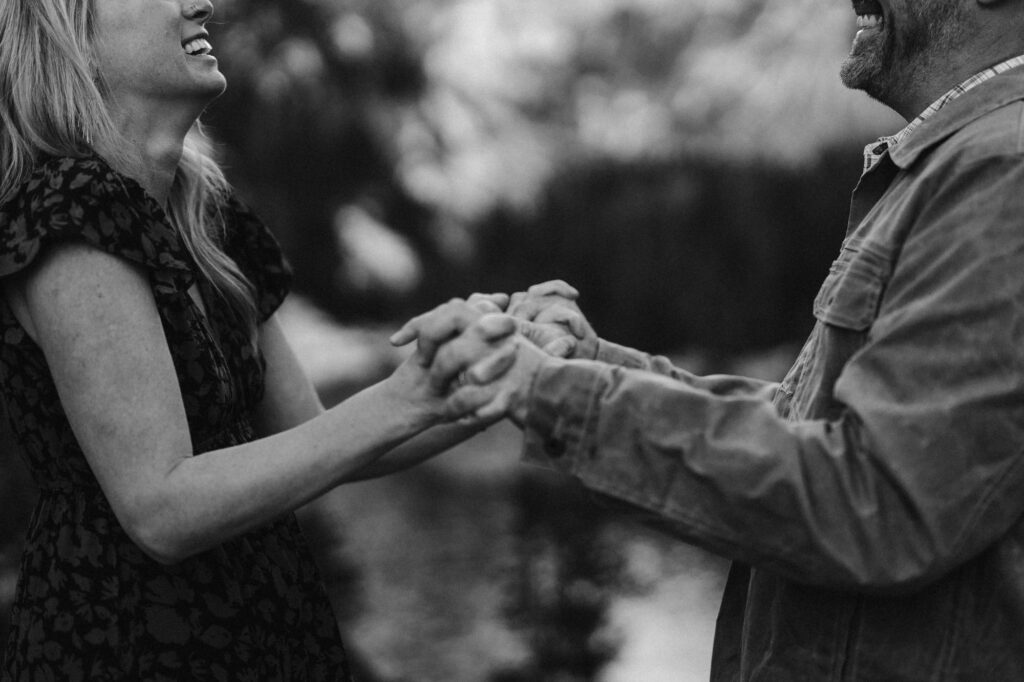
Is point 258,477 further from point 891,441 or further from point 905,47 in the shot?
point 905,47

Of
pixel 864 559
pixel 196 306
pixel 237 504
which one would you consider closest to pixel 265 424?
pixel 196 306

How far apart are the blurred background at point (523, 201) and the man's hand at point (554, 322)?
129 cm

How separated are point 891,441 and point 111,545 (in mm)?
958

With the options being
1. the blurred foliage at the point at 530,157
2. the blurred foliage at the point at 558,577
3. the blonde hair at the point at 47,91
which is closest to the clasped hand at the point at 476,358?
the blonde hair at the point at 47,91

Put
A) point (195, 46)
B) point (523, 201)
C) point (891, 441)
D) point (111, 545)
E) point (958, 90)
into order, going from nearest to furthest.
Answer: point (891, 441) < point (958, 90) < point (111, 545) < point (195, 46) < point (523, 201)

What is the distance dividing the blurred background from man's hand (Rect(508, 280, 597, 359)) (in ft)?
4.23

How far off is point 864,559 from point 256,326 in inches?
39.5

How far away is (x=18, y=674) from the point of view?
1.46m

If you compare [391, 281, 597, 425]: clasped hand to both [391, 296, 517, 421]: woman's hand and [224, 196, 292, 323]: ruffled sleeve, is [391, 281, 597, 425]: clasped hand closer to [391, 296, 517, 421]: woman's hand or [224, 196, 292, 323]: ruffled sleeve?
[391, 296, 517, 421]: woman's hand

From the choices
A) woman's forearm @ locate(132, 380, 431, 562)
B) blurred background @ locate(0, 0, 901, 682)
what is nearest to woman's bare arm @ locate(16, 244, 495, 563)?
woman's forearm @ locate(132, 380, 431, 562)

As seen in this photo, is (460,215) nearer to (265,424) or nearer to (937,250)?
(265,424)

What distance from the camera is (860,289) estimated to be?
124 cm

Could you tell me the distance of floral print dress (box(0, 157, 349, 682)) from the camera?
1.40 metres

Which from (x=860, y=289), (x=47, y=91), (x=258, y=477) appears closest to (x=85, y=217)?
(x=47, y=91)
